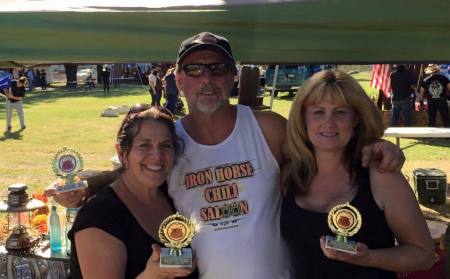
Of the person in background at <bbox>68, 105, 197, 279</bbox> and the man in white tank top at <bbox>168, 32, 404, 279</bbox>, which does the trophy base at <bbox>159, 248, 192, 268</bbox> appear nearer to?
the person in background at <bbox>68, 105, 197, 279</bbox>

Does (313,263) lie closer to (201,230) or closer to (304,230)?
(304,230)

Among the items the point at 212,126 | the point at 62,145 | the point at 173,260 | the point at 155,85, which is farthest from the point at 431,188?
the point at 155,85

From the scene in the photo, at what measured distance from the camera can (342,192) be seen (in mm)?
2133

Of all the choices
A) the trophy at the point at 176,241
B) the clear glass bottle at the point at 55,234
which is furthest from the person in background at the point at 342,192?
the clear glass bottle at the point at 55,234

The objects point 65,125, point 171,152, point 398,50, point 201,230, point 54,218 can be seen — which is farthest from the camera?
point 65,125

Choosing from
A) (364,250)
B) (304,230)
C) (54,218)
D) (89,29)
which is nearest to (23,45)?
(89,29)

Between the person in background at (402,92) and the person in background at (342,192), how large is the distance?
33.7 feet

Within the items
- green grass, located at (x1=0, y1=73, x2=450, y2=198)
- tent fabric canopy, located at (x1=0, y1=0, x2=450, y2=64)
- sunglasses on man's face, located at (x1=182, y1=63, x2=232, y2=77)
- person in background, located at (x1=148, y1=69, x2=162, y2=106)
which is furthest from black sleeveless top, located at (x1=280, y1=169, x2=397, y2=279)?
person in background, located at (x1=148, y1=69, x2=162, y2=106)

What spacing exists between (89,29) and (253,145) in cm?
131

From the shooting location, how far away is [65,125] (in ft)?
53.2

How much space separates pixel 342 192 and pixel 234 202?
0.47m

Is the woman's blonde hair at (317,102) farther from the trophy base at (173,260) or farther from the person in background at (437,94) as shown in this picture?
the person in background at (437,94)

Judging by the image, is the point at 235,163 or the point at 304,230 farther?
the point at 235,163

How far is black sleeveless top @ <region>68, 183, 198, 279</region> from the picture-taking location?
1.89 meters
